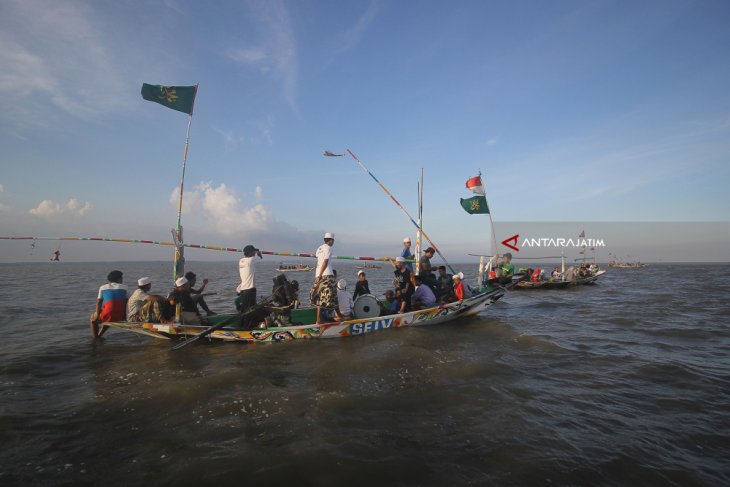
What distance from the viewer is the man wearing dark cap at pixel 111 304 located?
9102 mm

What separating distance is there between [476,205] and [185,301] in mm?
15486

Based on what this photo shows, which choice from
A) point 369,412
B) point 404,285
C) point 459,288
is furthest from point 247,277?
point 459,288

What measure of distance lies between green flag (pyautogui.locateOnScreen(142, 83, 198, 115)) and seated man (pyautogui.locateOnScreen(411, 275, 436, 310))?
10.2m

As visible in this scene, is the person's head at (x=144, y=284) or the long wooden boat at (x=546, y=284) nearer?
the person's head at (x=144, y=284)

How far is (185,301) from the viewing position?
9227 mm

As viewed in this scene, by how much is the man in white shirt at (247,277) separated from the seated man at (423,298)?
5.31 meters

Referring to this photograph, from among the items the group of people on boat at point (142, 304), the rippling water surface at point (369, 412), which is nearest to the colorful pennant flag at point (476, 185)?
the rippling water surface at point (369, 412)

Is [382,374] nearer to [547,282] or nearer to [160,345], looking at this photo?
[160,345]

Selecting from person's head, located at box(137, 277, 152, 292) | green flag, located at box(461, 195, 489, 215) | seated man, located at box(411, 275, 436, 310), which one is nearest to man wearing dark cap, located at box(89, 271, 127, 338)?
person's head, located at box(137, 277, 152, 292)

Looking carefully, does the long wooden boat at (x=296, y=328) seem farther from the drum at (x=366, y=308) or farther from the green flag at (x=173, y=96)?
the green flag at (x=173, y=96)

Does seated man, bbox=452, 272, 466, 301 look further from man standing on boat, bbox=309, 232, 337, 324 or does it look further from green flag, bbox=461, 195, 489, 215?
green flag, bbox=461, 195, 489, 215

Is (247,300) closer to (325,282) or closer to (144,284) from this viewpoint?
(325,282)

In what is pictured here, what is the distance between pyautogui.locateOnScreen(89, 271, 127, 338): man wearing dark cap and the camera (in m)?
9.10

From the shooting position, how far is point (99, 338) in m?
9.98
